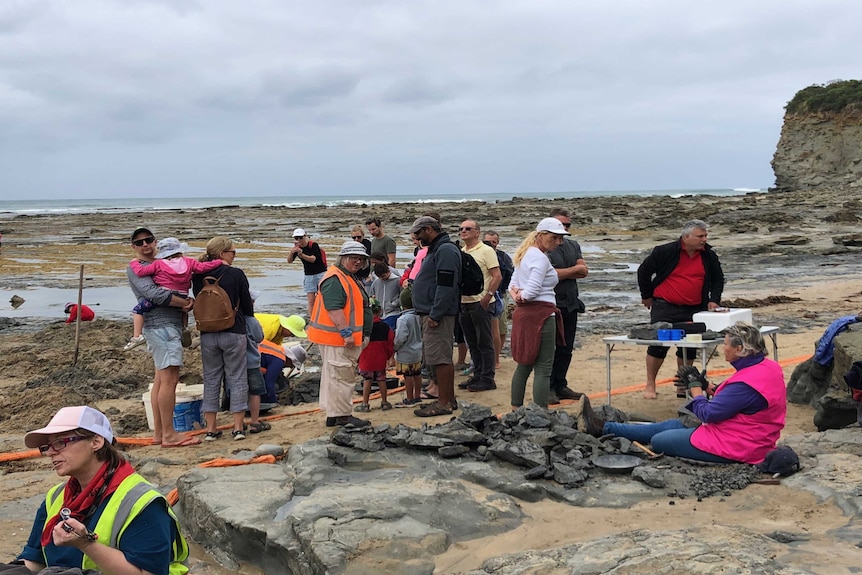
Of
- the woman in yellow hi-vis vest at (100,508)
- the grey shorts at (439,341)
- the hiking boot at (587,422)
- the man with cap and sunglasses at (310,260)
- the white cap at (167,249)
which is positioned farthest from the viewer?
the man with cap and sunglasses at (310,260)

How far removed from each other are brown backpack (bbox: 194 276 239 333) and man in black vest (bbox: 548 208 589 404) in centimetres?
317

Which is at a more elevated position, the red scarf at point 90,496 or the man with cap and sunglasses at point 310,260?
the man with cap and sunglasses at point 310,260

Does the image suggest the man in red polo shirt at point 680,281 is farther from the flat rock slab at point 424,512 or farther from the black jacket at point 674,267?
the flat rock slab at point 424,512

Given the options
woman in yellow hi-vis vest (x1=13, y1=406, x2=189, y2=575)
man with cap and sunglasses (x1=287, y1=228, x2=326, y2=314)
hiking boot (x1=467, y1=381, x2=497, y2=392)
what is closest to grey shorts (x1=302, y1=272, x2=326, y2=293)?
man with cap and sunglasses (x1=287, y1=228, x2=326, y2=314)

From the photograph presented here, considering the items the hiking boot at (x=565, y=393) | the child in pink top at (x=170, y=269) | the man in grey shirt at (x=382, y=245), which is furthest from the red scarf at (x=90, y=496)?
the man in grey shirt at (x=382, y=245)

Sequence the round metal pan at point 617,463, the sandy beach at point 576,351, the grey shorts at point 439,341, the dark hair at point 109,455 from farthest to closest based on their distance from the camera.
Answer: the grey shorts at point 439,341, the round metal pan at point 617,463, the sandy beach at point 576,351, the dark hair at point 109,455

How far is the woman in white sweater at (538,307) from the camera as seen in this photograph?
705 cm

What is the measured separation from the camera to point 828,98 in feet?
201

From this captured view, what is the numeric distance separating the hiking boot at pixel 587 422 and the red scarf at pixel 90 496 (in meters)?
3.96

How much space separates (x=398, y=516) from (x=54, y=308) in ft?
48.3

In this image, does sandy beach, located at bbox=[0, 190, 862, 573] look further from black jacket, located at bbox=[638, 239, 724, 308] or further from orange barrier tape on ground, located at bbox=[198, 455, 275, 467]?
black jacket, located at bbox=[638, 239, 724, 308]

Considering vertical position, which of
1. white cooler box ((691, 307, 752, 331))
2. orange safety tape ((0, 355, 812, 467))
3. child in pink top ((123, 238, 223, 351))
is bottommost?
orange safety tape ((0, 355, 812, 467))

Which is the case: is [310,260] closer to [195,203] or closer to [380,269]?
[380,269]

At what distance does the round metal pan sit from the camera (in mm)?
5605
